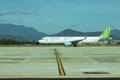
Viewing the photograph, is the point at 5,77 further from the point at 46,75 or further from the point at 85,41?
the point at 85,41

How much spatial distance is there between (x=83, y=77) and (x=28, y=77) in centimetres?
222

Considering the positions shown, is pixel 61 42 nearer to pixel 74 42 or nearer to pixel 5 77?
pixel 74 42

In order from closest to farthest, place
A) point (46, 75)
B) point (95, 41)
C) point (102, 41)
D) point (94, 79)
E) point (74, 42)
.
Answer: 1. point (94, 79)
2. point (46, 75)
3. point (74, 42)
4. point (95, 41)
5. point (102, 41)

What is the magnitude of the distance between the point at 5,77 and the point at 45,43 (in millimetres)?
82572

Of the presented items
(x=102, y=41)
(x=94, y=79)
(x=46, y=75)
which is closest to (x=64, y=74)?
(x=46, y=75)

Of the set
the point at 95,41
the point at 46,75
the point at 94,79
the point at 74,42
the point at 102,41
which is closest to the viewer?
the point at 94,79

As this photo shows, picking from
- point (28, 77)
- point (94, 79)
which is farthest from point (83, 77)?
point (28, 77)

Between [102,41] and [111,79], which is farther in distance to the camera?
[102,41]

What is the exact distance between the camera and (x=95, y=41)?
103000mm

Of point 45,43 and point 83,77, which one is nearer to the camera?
point 83,77

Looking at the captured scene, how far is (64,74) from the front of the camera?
53.4 ft

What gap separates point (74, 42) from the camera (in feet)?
307

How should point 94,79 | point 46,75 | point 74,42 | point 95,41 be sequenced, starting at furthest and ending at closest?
point 95,41, point 74,42, point 46,75, point 94,79

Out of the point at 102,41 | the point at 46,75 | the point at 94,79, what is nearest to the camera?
the point at 94,79
